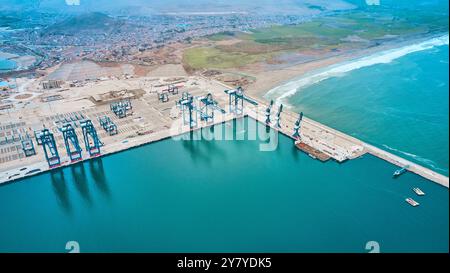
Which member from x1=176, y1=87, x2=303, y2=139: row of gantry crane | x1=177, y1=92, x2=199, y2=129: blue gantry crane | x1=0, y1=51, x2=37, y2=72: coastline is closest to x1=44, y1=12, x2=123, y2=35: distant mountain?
x1=0, y1=51, x2=37, y2=72: coastline

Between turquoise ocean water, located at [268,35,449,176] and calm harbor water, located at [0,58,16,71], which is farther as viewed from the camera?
calm harbor water, located at [0,58,16,71]

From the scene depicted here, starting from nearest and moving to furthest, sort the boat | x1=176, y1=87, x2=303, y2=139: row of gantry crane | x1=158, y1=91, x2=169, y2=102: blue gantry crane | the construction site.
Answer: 1. the boat
2. the construction site
3. x1=176, y1=87, x2=303, y2=139: row of gantry crane
4. x1=158, y1=91, x2=169, y2=102: blue gantry crane

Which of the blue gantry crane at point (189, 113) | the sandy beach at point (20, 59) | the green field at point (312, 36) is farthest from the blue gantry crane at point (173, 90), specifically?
the sandy beach at point (20, 59)

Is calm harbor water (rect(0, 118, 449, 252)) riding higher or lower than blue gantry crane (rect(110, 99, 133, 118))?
lower

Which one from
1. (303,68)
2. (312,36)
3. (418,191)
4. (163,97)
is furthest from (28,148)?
(312,36)

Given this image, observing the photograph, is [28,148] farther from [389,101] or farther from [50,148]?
[389,101]

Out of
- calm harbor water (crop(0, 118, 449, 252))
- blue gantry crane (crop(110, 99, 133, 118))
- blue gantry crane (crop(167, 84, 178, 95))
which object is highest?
blue gantry crane (crop(167, 84, 178, 95))

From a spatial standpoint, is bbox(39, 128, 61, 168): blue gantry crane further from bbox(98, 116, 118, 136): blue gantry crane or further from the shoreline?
bbox(98, 116, 118, 136): blue gantry crane

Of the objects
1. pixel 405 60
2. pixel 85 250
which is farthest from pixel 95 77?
pixel 405 60
